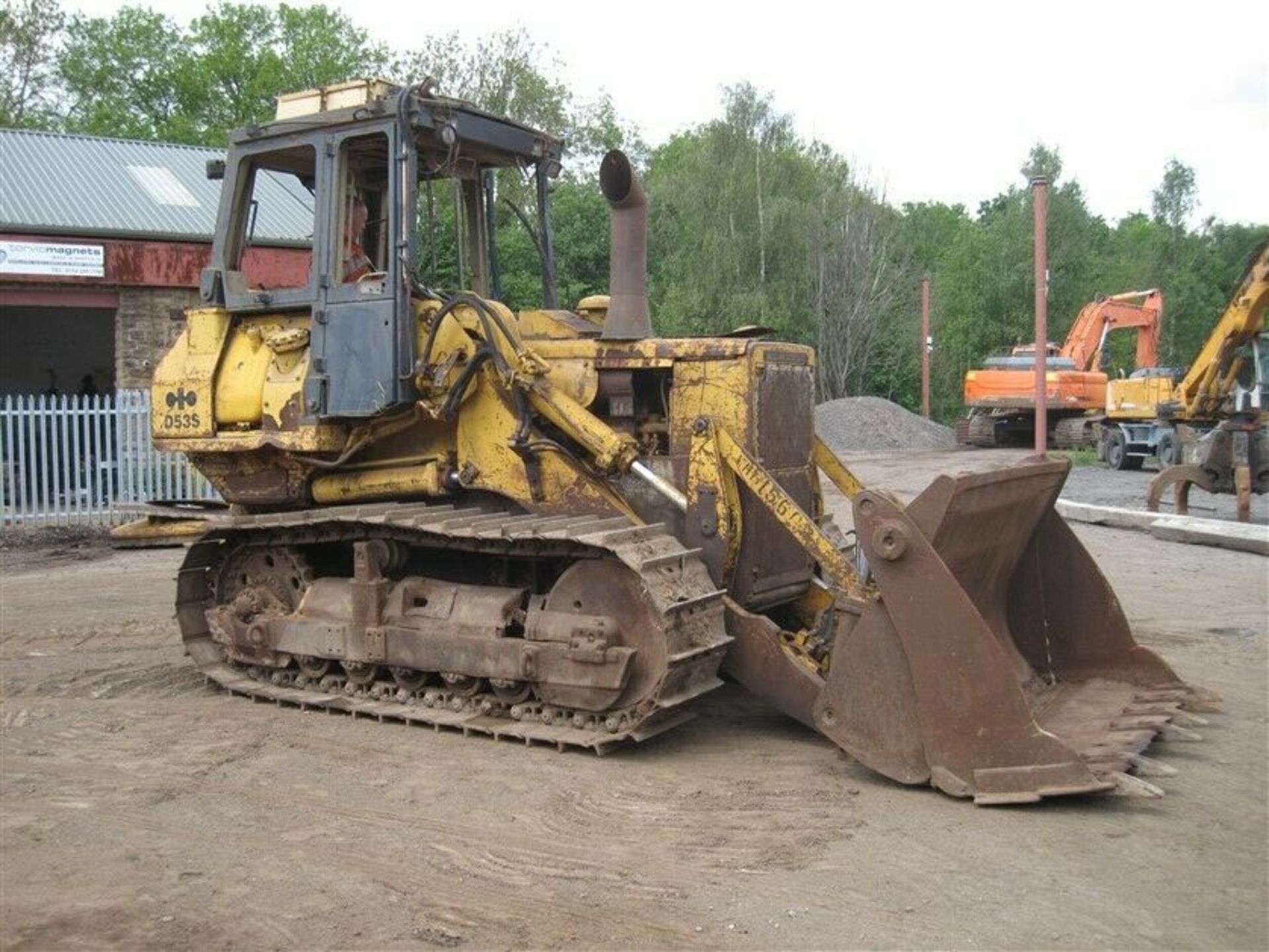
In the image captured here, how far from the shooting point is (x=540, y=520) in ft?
21.5

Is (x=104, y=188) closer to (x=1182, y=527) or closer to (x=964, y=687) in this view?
(x=1182, y=527)

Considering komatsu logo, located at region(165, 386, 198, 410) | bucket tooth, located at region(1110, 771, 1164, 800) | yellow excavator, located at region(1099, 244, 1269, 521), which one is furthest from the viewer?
yellow excavator, located at region(1099, 244, 1269, 521)

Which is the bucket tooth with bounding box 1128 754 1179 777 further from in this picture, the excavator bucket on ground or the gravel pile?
the gravel pile

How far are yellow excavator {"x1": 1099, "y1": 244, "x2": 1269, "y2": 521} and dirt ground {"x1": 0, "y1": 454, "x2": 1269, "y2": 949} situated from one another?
9972mm

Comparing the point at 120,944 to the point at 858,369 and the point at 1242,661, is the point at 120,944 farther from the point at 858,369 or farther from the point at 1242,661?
the point at 858,369

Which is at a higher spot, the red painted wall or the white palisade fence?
the red painted wall

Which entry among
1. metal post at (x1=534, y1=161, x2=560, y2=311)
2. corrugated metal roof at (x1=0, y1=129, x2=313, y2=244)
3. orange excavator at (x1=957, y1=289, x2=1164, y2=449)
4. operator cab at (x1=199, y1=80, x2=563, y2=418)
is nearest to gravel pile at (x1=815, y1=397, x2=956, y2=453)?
orange excavator at (x1=957, y1=289, x2=1164, y2=449)

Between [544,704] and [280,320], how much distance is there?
9.48 ft

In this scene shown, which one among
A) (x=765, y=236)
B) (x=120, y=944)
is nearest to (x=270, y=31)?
(x=765, y=236)

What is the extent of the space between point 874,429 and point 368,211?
26.8m

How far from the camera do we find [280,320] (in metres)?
7.57

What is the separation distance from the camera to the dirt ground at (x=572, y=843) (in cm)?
416

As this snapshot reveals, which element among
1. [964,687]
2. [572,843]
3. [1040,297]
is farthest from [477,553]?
[1040,297]

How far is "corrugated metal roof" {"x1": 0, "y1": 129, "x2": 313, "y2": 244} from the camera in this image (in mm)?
18859
